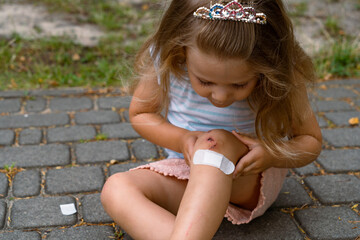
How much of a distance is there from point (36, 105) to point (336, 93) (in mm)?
2168

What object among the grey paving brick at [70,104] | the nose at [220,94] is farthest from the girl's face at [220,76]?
the grey paving brick at [70,104]

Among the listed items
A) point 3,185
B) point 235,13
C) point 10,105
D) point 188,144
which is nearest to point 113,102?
point 10,105

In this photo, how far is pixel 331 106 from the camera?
11.0 feet

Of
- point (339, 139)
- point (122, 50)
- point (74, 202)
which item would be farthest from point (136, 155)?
point (122, 50)

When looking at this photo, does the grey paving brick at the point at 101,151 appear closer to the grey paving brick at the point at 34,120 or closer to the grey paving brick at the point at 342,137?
the grey paving brick at the point at 34,120

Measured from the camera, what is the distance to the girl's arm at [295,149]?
74.3 inches

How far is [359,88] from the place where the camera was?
3.73 metres

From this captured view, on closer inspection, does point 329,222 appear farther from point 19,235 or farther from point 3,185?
point 3,185

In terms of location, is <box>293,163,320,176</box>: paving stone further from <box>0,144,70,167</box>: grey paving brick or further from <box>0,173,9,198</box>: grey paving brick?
<box>0,173,9,198</box>: grey paving brick

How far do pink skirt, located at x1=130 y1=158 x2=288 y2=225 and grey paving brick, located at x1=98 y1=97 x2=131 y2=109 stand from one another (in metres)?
1.27

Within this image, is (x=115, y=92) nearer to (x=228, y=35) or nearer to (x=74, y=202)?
(x=74, y=202)

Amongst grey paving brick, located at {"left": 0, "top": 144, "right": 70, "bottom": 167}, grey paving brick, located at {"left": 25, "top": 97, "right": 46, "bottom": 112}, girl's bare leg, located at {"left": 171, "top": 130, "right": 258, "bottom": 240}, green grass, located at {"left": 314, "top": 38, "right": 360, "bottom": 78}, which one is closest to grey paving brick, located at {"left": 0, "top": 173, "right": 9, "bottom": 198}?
grey paving brick, located at {"left": 0, "top": 144, "right": 70, "bottom": 167}

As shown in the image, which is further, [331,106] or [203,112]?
[331,106]

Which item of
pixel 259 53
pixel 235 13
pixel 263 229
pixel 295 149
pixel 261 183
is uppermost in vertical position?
pixel 235 13
